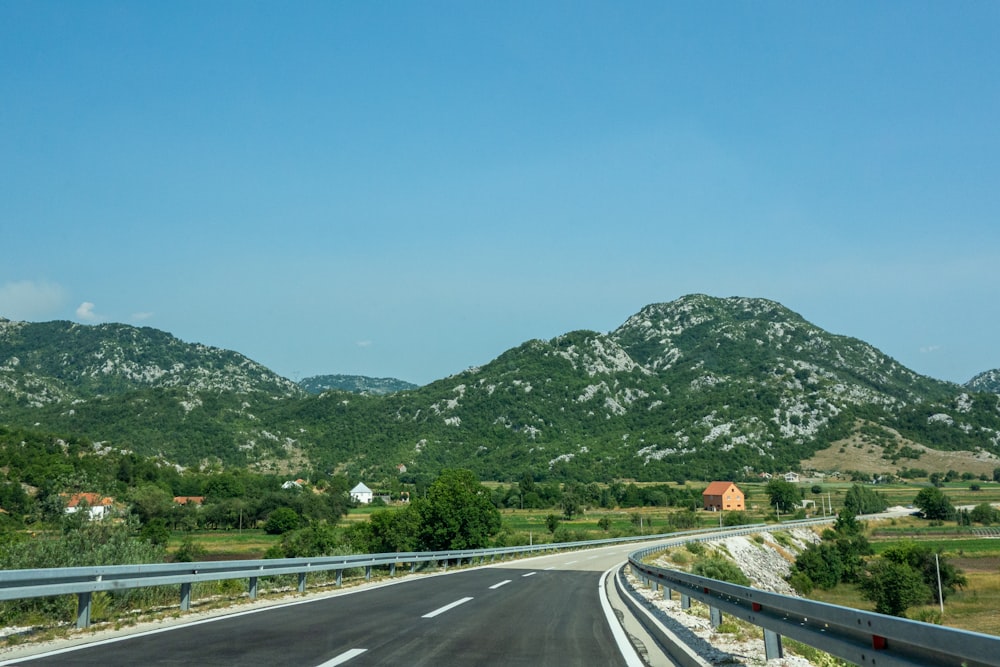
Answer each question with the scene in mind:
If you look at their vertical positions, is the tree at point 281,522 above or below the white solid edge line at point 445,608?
below

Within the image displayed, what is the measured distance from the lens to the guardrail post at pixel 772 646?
27.6ft

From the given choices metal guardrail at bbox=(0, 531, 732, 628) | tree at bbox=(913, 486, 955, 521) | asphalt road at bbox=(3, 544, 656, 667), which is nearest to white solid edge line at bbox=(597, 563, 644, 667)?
asphalt road at bbox=(3, 544, 656, 667)

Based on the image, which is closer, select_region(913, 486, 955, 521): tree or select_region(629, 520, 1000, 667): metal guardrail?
select_region(629, 520, 1000, 667): metal guardrail

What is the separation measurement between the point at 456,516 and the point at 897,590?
38999mm

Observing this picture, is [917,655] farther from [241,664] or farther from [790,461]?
[790,461]

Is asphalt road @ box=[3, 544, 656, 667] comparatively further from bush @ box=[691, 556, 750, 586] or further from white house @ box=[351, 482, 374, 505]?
white house @ box=[351, 482, 374, 505]

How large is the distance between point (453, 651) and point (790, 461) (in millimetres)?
191639

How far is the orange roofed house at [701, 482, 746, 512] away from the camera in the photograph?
439 feet

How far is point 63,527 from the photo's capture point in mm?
16766

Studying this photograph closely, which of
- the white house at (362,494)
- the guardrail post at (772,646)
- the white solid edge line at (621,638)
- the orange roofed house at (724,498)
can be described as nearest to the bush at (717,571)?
the white solid edge line at (621,638)

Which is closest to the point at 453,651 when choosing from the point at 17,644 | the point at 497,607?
the point at 17,644

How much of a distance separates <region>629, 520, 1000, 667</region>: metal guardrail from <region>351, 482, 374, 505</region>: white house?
6030 inches

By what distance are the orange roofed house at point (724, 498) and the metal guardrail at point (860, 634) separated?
13305 centimetres

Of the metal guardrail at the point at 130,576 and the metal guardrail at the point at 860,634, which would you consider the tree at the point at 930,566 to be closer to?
the metal guardrail at the point at 130,576
